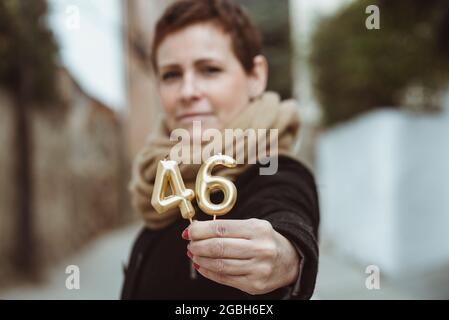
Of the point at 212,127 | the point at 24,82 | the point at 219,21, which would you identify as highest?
the point at 24,82

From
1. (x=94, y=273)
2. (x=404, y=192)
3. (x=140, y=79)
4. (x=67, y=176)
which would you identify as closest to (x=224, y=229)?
(x=94, y=273)

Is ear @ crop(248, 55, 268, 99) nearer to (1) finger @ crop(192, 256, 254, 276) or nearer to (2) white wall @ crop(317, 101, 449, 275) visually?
(1) finger @ crop(192, 256, 254, 276)

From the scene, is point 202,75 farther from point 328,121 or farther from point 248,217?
point 328,121

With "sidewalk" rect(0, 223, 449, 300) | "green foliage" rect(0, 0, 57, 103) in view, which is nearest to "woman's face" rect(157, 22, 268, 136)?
"sidewalk" rect(0, 223, 449, 300)

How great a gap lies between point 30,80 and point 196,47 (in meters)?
2.97

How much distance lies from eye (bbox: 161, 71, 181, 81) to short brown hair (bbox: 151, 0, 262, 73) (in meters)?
0.06

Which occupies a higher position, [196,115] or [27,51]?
[27,51]

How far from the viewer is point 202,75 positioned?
2.66 feet

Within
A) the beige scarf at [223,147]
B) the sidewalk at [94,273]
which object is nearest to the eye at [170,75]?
the beige scarf at [223,147]

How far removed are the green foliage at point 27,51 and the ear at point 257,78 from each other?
2591 millimetres

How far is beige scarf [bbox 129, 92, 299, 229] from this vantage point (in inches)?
30.0

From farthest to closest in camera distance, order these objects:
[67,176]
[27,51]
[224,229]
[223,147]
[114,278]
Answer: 1. [67,176]
2. [27,51]
3. [114,278]
4. [223,147]
5. [224,229]

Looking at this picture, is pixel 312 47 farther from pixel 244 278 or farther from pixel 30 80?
pixel 244 278

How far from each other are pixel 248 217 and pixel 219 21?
0.33 metres
